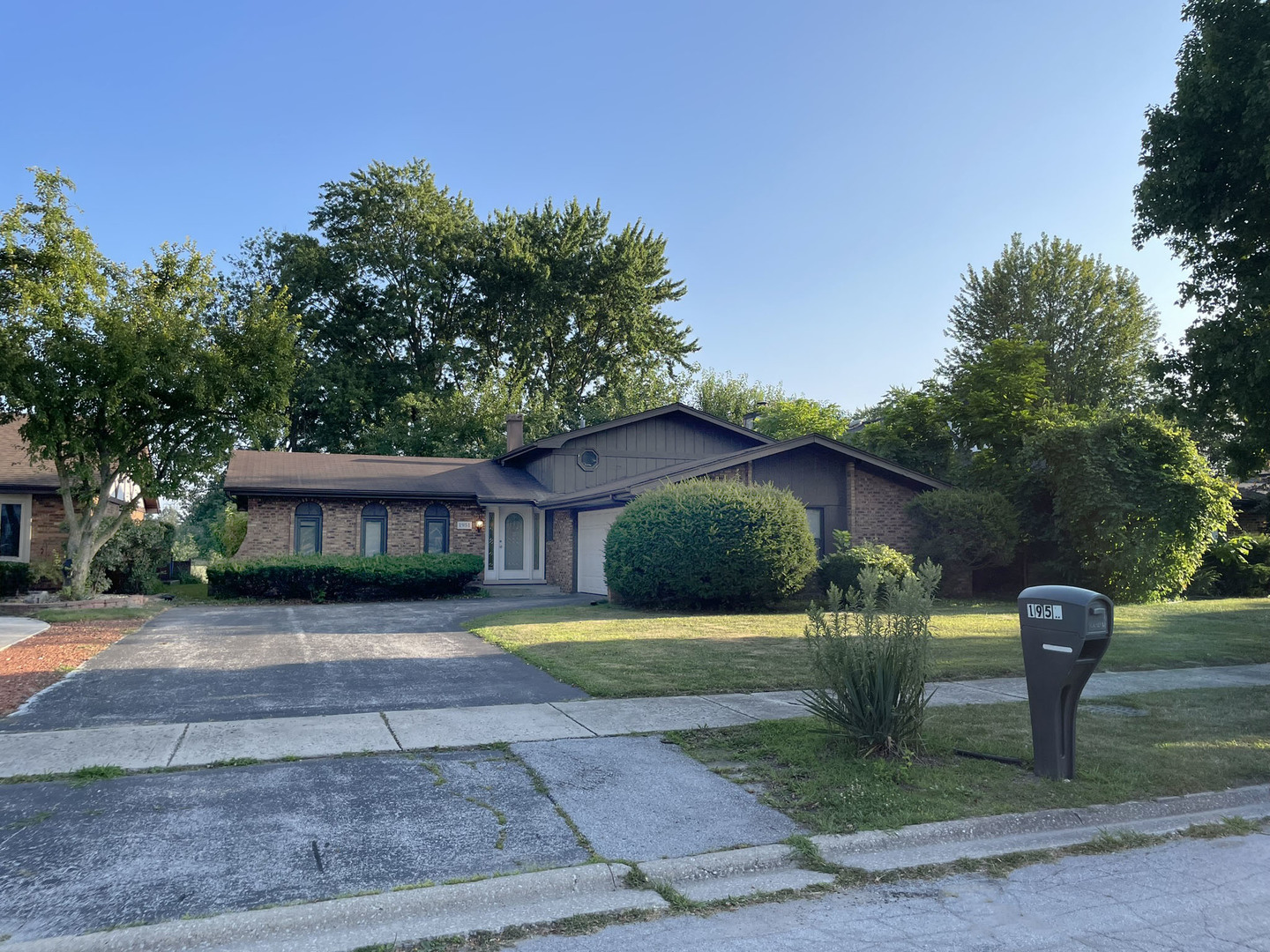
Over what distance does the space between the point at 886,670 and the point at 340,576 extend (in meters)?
17.7

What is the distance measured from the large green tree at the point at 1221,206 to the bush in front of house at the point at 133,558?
2309 cm

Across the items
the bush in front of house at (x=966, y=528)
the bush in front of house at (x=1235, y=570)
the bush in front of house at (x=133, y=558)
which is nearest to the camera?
the bush in front of house at (x=966, y=528)

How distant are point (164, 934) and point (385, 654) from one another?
8.27 m

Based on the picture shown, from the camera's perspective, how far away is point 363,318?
4241cm

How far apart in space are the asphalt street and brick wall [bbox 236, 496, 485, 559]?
22.0 meters

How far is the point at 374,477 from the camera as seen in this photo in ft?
86.9

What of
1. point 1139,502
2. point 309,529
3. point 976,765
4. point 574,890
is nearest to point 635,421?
point 309,529

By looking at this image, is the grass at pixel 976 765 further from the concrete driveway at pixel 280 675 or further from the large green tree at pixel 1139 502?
the large green tree at pixel 1139 502

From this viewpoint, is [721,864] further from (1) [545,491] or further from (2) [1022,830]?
(1) [545,491]

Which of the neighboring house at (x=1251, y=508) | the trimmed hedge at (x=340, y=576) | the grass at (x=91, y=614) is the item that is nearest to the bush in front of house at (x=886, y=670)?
the grass at (x=91, y=614)

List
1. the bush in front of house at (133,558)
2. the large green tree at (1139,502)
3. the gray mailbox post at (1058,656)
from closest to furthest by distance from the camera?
1. the gray mailbox post at (1058,656)
2. the large green tree at (1139,502)
3. the bush in front of house at (133,558)

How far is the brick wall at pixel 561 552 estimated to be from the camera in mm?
24750

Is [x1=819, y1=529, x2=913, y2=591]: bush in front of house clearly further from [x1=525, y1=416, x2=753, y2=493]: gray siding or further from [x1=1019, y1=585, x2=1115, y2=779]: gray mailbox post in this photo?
[x1=1019, y1=585, x2=1115, y2=779]: gray mailbox post

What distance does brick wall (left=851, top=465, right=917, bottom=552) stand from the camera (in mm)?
22312
